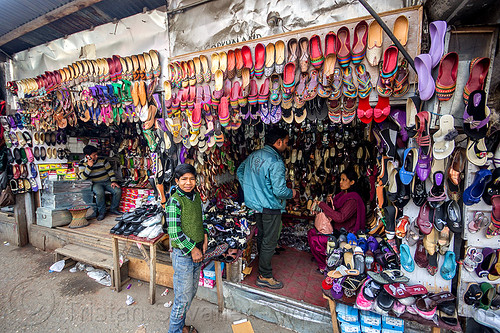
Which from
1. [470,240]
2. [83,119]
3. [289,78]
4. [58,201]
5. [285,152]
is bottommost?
[58,201]

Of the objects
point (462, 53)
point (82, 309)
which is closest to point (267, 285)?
point (82, 309)

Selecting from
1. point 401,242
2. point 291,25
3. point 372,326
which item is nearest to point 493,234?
point 401,242

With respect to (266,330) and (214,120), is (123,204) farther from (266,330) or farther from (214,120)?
(266,330)

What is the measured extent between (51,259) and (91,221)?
930 millimetres

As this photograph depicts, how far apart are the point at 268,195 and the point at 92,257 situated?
3.17 meters

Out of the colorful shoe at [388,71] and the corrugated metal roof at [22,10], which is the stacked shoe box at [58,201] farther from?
the colorful shoe at [388,71]

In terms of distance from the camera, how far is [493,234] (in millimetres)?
1732

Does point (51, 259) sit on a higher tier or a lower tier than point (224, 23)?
lower

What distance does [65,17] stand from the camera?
346 cm

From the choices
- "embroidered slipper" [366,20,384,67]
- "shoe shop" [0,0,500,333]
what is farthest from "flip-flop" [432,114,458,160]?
"embroidered slipper" [366,20,384,67]

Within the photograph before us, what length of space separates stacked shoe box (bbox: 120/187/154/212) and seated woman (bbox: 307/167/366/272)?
12.2 ft

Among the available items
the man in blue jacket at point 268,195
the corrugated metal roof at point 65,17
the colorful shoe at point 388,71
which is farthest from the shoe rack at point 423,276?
the corrugated metal roof at point 65,17

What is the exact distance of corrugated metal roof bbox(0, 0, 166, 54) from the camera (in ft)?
10.0

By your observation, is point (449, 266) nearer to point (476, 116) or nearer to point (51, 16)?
point (476, 116)
